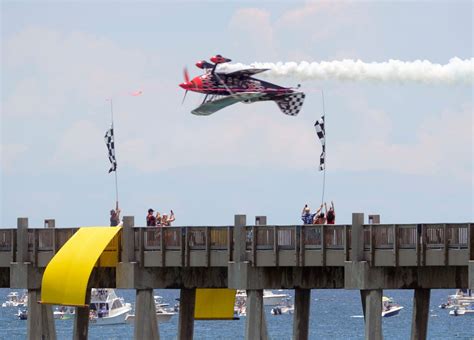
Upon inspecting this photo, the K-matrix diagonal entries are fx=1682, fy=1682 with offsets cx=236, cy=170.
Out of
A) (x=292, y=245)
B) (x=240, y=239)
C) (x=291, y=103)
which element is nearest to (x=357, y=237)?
(x=292, y=245)

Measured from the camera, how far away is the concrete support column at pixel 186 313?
2466 inches

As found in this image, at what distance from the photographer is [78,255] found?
190 ft

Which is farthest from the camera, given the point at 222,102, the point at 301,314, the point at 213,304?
the point at 213,304

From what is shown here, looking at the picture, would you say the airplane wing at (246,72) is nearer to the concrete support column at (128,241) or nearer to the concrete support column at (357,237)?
the concrete support column at (128,241)

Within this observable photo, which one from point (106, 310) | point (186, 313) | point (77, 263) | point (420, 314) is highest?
point (77, 263)

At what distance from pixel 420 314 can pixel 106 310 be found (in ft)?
447

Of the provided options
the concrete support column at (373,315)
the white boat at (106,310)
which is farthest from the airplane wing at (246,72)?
the white boat at (106,310)

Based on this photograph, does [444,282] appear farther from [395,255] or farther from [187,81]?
[187,81]


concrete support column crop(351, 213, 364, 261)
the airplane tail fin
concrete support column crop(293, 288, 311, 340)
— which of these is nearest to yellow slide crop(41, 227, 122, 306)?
concrete support column crop(293, 288, 311, 340)

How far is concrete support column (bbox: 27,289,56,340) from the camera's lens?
60.2 meters

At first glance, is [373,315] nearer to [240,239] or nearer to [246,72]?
[240,239]

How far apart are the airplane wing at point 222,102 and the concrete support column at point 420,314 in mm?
11338

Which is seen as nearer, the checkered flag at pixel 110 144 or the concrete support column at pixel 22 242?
the concrete support column at pixel 22 242

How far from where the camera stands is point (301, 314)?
58906 millimetres
